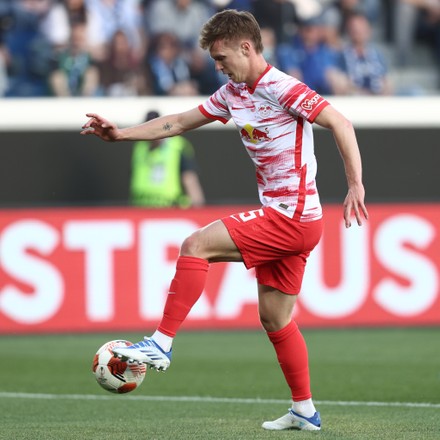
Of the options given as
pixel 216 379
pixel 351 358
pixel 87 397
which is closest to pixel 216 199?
pixel 351 358

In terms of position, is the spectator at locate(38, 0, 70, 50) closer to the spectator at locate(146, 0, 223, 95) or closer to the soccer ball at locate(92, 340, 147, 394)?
the spectator at locate(146, 0, 223, 95)

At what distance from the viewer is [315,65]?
14.9 metres

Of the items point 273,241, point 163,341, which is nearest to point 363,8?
point 273,241

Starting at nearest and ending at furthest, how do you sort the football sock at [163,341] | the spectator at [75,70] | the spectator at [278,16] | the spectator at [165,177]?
1. the football sock at [163,341]
2. the spectator at [165,177]
3. the spectator at [75,70]
4. the spectator at [278,16]

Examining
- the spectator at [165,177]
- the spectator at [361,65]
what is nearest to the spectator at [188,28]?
the spectator at [165,177]

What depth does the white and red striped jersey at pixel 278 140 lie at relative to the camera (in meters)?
5.91

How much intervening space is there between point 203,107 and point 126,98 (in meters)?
8.05

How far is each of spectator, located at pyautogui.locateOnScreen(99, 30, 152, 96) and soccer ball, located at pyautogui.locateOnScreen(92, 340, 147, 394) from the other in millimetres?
8960

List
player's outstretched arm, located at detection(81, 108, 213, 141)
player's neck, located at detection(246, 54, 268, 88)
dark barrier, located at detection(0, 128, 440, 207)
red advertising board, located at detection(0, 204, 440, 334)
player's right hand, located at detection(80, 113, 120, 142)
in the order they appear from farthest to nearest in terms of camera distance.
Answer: dark barrier, located at detection(0, 128, 440, 207) → red advertising board, located at detection(0, 204, 440, 334) → player's outstretched arm, located at detection(81, 108, 213, 141) → player's right hand, located at detection(80, 113, 120, 142) → player's neck, located at detection(246, 54, 268, 88)

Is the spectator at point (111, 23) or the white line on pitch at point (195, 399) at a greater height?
the spectator at point (111, 23)

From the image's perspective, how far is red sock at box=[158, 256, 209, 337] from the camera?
582 cm

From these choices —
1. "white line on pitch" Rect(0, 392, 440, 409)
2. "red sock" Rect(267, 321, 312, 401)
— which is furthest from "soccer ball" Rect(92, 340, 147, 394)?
"white line on pitch" Rect(0, 392, 440, 409)

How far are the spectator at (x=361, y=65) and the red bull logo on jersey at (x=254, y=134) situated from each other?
904 centimetres

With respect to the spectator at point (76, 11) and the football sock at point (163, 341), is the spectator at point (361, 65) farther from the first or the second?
the football sock at point (163, 341)
